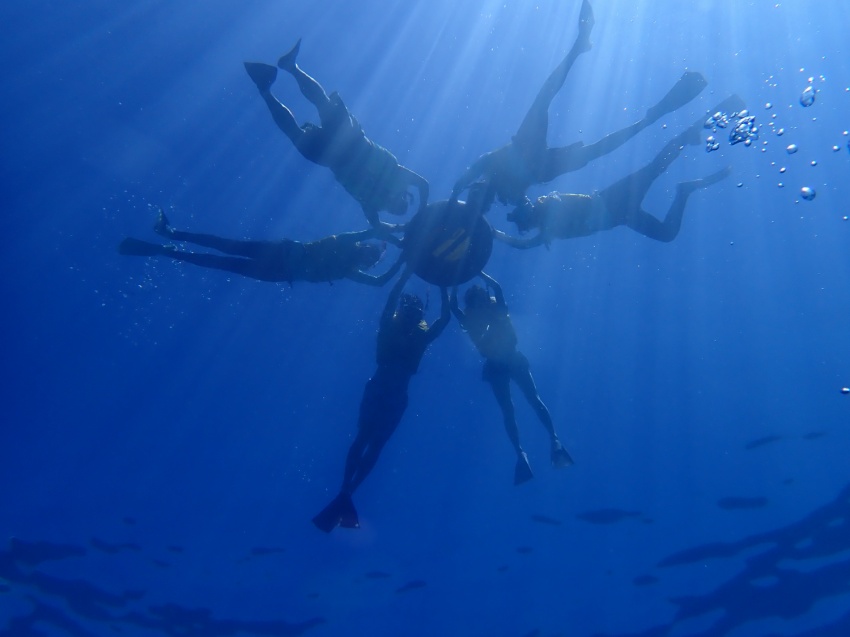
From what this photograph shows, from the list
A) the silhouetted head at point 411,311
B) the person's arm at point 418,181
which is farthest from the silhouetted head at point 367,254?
the person's arm at point 418,181

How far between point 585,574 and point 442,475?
22.6 feet

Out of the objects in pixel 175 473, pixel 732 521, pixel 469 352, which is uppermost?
pixel 175 473

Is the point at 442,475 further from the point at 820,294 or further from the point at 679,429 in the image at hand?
the point at 820,294

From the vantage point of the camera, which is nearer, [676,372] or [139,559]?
[676,372]

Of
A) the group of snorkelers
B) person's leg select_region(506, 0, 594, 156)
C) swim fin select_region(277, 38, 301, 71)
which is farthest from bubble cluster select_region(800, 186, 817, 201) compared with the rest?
swim fin select_region(277, 38, 301, 71)

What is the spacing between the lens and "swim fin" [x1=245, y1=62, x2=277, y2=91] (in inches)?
278

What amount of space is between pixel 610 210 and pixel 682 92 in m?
1.72

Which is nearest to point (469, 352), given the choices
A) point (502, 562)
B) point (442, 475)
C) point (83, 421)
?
point (442, 475)

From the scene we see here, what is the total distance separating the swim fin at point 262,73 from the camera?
7064 millimetres

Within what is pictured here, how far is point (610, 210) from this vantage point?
8492mm

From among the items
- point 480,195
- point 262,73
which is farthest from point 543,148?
point 262,73

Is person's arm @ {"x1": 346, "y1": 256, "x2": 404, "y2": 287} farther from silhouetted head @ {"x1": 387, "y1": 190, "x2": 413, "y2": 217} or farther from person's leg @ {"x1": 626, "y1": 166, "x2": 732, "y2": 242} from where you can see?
person's leg @ {"x1": 626, "y1": 166, "x2": 732, "y2": 242}

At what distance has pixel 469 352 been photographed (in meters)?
13.6

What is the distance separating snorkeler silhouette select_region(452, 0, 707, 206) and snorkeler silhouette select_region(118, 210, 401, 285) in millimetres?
1524
